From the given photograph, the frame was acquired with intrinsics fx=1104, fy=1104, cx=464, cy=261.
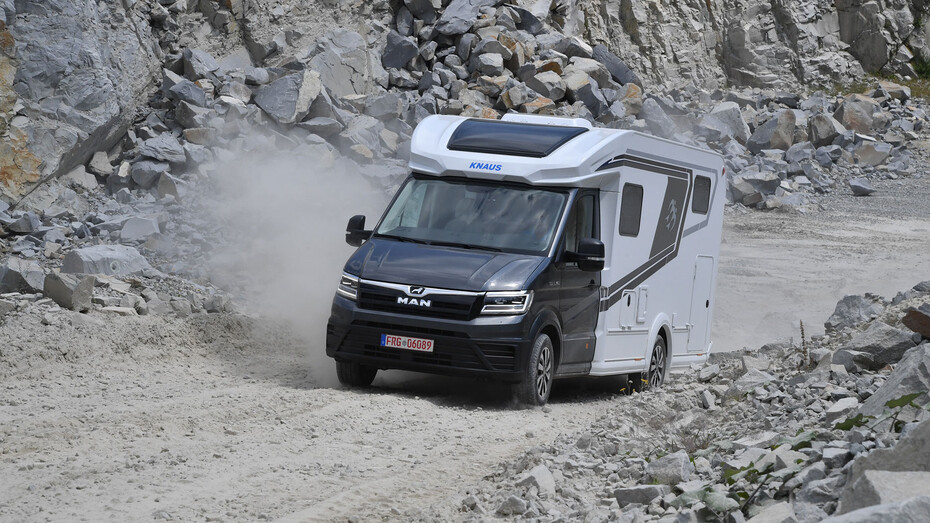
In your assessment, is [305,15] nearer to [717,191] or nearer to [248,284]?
[248,284]

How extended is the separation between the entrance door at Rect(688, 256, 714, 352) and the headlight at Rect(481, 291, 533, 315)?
4570mm

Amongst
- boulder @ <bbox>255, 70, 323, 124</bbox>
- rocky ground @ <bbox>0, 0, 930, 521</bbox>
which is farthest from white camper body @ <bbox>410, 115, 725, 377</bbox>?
boulder @ <bbox>255, 70, 323, 124</bbox>

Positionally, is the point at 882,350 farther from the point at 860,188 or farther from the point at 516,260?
the point at 860,188

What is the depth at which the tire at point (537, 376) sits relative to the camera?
1027 cm

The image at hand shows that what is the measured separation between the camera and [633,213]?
1196cm

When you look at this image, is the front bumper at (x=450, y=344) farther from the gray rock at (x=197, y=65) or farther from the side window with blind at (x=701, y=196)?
the gray rock at (x=197, y=65)

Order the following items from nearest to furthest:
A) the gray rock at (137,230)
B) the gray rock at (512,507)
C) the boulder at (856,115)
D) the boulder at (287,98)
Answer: the gray rock at (512,507)
the gray rock at (137,230)
the boulder at (287,98)
the boulder at (856,115)

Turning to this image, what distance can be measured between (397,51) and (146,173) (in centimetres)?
842

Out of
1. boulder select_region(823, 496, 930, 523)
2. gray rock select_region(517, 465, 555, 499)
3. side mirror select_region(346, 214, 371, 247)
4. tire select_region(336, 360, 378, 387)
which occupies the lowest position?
tire select_region(336, 360, 378, 387)

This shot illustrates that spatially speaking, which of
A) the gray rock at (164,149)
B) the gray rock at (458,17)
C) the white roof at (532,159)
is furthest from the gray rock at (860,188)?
the white roof at (532,159)

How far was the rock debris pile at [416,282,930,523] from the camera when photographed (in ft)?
16.3

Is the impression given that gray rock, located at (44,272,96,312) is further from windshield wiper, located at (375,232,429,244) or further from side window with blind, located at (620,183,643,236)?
side window with blind, located at (620,183,643,236)

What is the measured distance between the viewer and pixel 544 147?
1122 centimetres

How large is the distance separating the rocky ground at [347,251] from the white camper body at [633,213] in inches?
29.1
